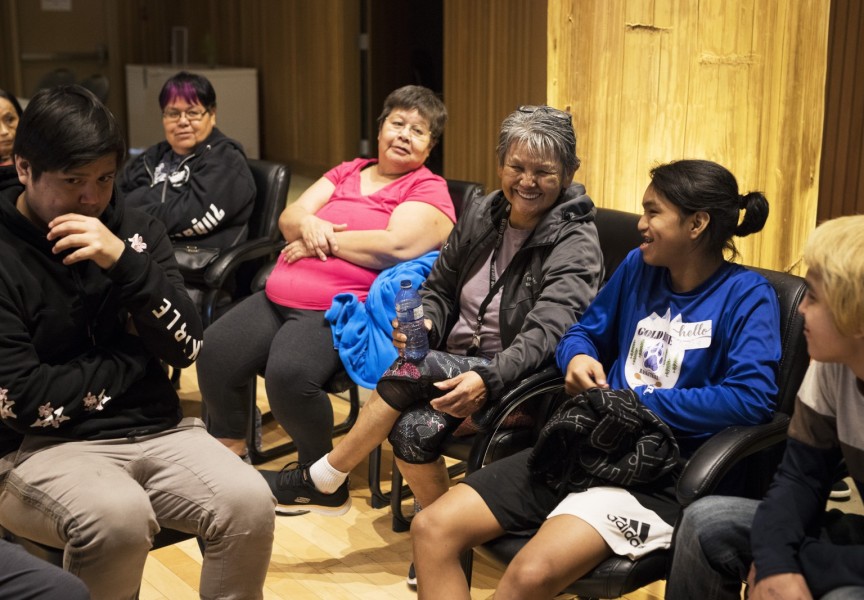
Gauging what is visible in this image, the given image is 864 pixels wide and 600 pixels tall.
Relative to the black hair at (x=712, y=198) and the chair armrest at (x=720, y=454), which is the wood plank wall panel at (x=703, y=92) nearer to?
the black hair at (x=712, y=198)

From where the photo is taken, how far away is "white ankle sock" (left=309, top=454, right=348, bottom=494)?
118 inches

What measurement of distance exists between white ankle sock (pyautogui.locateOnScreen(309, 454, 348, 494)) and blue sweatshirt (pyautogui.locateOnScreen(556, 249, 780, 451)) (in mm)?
812

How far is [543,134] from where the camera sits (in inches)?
109

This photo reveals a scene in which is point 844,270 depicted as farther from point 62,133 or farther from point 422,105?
point 422,105

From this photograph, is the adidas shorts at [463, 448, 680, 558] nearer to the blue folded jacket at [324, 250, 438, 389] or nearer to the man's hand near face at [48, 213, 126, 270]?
the blue folded jacket at [324, 250, 438, 389]

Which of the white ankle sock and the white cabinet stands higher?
the white cabinet

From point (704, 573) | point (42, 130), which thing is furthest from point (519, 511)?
point (42, 130)

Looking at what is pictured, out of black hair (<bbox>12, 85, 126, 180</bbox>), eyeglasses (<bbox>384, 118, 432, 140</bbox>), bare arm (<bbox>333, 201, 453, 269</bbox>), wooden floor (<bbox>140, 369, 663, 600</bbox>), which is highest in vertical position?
black hair (<bbox>12, 85, 126, 180</bbox>)

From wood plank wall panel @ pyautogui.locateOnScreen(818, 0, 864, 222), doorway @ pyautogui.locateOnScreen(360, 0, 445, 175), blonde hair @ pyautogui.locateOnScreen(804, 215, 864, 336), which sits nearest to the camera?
blonde hair @ pyautogui.locateOnScreen(804, 215, 864, 336)

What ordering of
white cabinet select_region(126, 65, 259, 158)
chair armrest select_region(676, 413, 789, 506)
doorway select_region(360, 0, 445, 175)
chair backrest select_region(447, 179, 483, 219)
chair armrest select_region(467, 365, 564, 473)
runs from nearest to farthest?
chair armrest select_region(676, 413, 789, 506), chair armrest select_region(467, 365, 564, 473), chair backrest select_region(447, 179, 483, 219), doorway select_region(360, 0, 445, 175), white cabinet select_region(126, 65, 259, 158)

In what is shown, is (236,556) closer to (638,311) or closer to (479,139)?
(638,311)

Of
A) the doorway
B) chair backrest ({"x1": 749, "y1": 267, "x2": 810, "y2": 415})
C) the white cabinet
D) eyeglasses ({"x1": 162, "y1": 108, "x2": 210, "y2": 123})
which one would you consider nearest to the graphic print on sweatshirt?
chair backrest ({"x1": 749, "y1": 267, "x2": 810, "y2": 415})

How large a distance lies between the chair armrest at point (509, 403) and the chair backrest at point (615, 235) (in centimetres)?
44

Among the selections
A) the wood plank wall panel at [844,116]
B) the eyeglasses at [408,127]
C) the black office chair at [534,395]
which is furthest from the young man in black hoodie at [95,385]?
the wood plank wall panel at [844,116]
